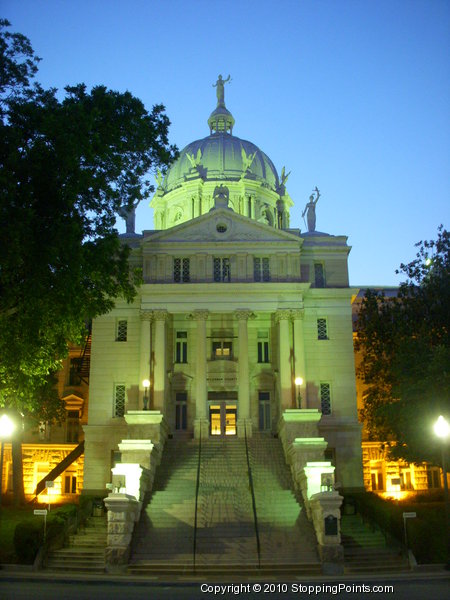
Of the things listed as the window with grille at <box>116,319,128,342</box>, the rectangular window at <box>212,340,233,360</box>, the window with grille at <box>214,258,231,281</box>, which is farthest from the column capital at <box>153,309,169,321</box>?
the rectangular window at <box>212,340,233,360</box>

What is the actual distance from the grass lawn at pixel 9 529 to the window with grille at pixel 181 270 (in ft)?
49.7

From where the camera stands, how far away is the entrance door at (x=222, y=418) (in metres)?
43.2

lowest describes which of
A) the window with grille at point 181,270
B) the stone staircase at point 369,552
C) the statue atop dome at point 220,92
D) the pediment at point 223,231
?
the stone staircase at point 369,552

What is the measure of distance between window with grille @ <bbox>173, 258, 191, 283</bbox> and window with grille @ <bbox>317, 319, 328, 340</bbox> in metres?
8.24

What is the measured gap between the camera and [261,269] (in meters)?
43.4

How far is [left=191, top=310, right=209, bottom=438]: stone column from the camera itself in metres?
40.0

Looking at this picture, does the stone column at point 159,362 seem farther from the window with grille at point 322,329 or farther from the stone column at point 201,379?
the window with grille at point 322,329

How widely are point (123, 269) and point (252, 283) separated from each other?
45.7 ft

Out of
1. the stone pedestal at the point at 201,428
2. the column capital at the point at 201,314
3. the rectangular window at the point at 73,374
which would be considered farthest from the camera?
the rectangular window at the point at 73,374

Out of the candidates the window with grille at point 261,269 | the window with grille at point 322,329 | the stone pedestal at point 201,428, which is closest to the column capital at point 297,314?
the window with grille at point 322,329

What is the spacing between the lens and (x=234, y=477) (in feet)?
112

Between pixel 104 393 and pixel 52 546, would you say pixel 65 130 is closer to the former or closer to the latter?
pixel 52 546

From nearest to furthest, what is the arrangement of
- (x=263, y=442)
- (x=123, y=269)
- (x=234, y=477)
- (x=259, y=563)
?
(x=259, y=563)
(x=123, y=269)
(x=234, y=477)
(x=263, y=442)

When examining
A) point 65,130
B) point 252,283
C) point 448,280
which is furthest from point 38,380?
point 448,280
